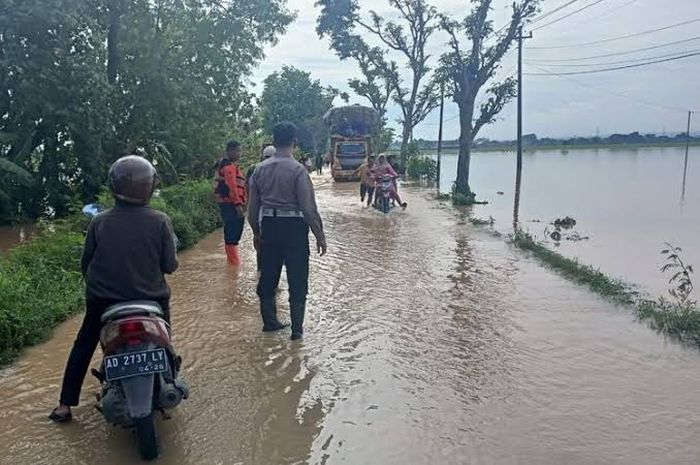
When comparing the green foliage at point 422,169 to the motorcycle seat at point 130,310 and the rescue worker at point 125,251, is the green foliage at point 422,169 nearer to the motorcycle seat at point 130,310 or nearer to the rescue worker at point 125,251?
the rescue worker at point 125,251

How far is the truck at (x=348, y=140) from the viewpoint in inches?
1220

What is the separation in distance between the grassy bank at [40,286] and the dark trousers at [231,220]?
185 cm

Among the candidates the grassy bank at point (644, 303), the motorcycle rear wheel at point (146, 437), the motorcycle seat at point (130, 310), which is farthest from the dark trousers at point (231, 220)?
the motorcycle rear wheel at point (146, 437)

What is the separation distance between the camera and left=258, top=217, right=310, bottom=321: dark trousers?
5.62 metres

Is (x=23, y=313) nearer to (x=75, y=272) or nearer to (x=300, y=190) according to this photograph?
(x=75, y=272)

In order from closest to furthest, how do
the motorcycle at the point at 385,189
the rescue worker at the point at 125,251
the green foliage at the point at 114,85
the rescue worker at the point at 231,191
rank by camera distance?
the rescue worker at the point at 125,251 < the rescue worker at the point at 231,191 < the green foliage at the point at 114,85 < the motorcycle at the point at 385,189

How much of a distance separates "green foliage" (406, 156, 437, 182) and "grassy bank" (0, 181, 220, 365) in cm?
2599

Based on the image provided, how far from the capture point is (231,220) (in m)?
8.61

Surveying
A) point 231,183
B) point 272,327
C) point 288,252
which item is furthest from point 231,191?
point 288,252

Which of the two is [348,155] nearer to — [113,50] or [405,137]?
[405,137]

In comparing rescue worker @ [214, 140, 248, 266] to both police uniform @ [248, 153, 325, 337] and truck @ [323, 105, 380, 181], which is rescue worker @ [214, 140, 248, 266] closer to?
police uniform @ [248, 153, 325, 337]

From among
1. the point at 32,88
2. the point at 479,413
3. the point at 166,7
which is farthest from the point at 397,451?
the point at 166,7

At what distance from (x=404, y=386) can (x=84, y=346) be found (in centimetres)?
225

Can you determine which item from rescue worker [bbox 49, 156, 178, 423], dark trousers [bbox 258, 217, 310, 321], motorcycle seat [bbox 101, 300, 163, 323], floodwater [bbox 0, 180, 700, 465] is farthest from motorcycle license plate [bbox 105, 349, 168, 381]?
dark trousers [bbox 258, 217, 310, 321]
